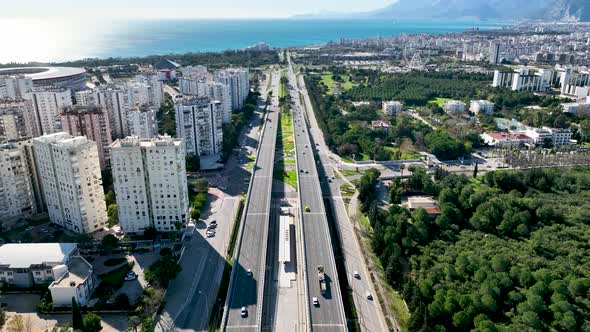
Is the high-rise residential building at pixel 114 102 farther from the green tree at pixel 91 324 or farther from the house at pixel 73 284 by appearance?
the green tree at pixel 91 324

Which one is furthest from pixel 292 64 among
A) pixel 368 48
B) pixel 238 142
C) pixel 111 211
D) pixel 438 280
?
pixel 438 280

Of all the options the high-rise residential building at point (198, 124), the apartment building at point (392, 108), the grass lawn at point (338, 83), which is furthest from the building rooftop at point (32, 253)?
the grass lawn at point (338, 83)

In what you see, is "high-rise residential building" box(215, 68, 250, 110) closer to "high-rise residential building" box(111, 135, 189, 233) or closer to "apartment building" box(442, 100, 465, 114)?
"apartment building" box(442, 100, 465, 114)

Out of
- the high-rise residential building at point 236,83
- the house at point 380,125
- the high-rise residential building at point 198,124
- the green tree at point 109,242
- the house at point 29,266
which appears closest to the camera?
the house at point 29,266

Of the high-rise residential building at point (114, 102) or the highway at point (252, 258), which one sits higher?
the high-rise residential building at point (114, 102)

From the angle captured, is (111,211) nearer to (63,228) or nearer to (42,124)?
(63,228)

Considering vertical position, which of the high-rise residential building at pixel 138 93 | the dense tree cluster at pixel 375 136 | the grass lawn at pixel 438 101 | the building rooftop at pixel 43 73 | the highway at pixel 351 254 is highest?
the building rooftop at pixel 43 73

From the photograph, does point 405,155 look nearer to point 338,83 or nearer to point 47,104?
point 47,104
